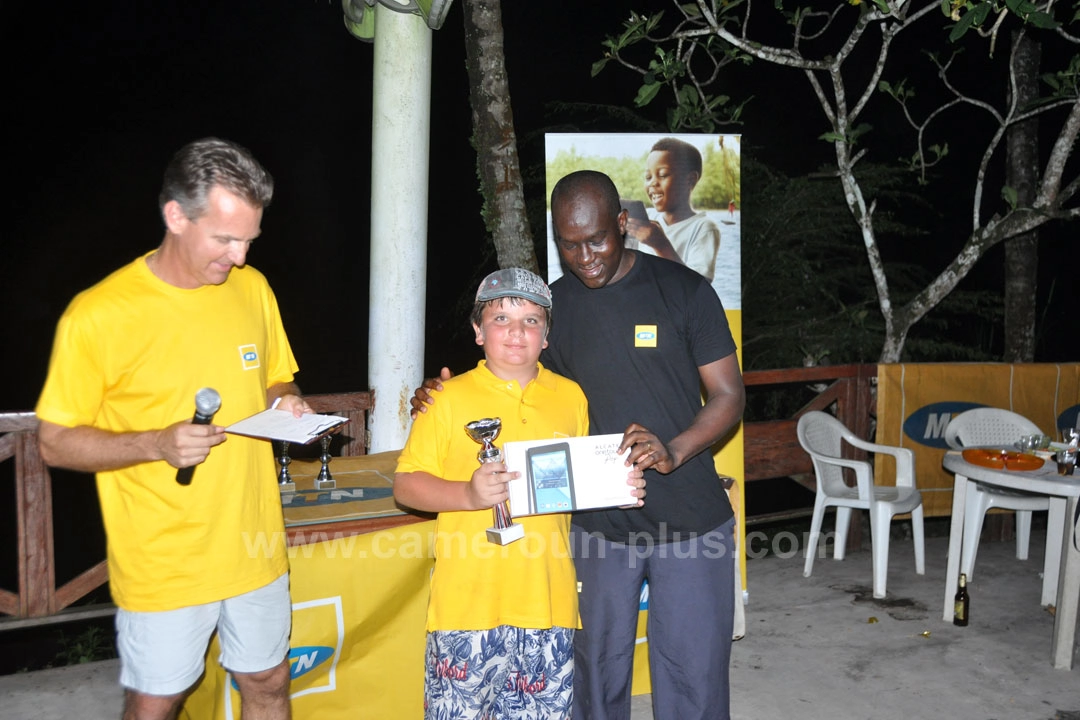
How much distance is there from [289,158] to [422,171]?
13.7 metres

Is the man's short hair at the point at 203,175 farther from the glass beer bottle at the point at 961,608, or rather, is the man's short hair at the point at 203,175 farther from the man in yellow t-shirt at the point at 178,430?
the glass beer bottle at the point at 961,608

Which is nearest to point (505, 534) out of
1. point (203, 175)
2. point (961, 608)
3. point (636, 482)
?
point (636, 482)

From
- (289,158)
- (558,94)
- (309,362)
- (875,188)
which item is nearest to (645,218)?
(875,188)

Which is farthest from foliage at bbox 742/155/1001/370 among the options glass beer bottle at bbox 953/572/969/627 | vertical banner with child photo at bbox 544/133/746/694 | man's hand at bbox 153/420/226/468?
man's hand at bbox 153/420/226/468

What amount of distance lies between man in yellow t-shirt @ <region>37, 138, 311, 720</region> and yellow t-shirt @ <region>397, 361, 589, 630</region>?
1.49 feet

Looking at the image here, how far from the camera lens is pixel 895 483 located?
6.48 meters

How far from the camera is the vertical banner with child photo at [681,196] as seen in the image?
459 cm

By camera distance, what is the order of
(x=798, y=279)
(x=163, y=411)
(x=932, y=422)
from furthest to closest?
1. (x=798, y=279)
2. (x=932, y=422)
3. (x=163, y=411)

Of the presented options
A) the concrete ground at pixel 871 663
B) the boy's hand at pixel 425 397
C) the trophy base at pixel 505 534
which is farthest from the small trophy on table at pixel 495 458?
the concrete ground at pixel 871 663

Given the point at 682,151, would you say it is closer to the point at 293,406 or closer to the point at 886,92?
the point at 293,406

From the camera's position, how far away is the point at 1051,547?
536cm

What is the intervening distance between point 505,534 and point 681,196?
283cm

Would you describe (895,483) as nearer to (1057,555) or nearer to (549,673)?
(1057,555)

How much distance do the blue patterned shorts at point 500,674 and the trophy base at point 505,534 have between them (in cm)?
28
